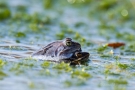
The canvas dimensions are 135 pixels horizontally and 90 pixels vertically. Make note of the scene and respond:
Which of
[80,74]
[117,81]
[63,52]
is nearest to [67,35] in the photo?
[63,52]

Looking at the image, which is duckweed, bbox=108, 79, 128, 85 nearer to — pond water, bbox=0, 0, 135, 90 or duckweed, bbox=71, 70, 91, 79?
pond water, bbox=0, 0, 135, 90

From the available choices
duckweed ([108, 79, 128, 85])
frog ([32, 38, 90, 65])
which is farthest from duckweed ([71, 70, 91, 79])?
frog ([32, 38, 90, 65])

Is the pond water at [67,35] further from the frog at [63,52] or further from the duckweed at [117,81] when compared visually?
the frog at [63,52]

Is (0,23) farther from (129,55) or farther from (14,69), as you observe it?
(14,69)

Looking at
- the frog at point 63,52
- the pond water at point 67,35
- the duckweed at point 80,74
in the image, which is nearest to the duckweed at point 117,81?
the pond water at point 67,35

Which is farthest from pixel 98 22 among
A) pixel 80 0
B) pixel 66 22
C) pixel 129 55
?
pixel 129 55
